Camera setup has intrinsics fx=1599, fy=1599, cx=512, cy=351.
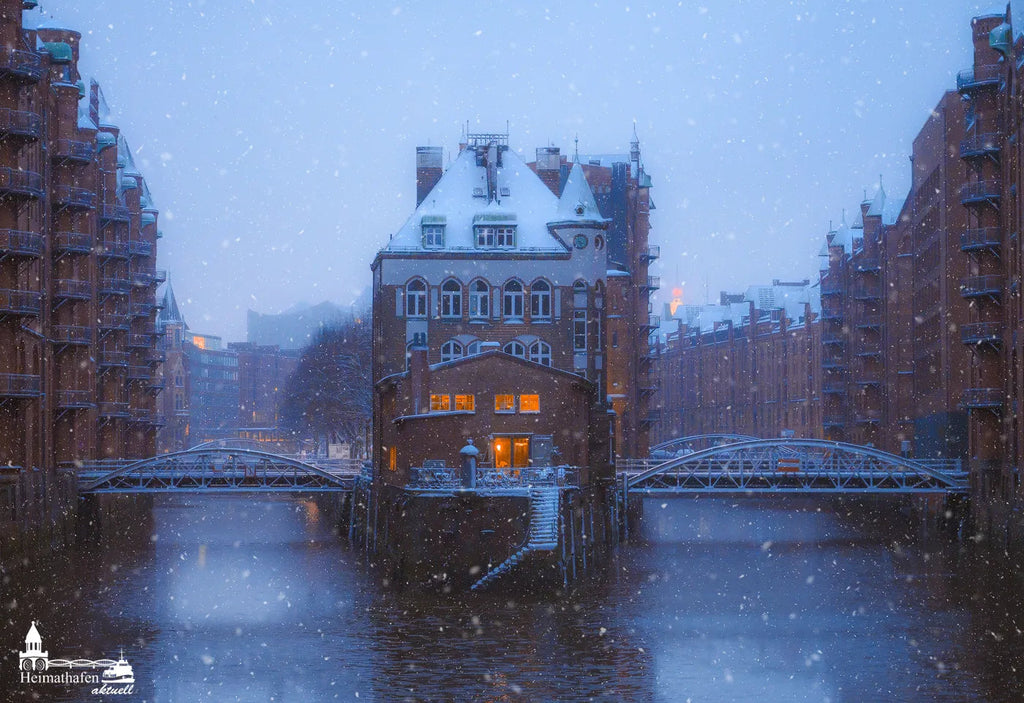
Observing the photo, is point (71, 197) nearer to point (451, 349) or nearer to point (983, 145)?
point (451, 349)

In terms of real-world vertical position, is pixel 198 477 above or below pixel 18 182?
below

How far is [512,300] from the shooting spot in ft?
234

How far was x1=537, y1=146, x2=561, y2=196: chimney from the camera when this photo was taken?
256ft

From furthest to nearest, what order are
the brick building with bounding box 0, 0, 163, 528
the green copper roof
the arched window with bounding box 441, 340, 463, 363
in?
the arched window with bounding box 441, 340, 463, 363 → the green copper roof → the brick building with bounding box 0, 0, 163, 528

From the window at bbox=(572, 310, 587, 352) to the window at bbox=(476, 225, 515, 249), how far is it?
4226mm

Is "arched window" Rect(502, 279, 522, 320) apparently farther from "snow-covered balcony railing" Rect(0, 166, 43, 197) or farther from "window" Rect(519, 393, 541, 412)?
"snow-covered balcony railing" Rect(0, 166, 43, 197)

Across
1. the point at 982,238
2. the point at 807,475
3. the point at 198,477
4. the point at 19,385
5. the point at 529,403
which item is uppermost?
the point at 982,238

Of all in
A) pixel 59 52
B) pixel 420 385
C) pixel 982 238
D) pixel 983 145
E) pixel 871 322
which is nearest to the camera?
pixel 420 385

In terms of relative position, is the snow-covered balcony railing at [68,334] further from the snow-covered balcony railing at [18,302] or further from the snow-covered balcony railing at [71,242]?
the snow-covered balcony railing at [18,302]

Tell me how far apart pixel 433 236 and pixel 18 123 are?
68.4 feet

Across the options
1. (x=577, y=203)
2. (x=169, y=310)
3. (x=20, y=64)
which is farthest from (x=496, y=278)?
(x=169, y=310)

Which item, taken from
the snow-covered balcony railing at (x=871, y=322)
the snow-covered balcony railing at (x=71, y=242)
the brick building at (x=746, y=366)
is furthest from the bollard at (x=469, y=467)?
the brick building at (x=746, y=366)

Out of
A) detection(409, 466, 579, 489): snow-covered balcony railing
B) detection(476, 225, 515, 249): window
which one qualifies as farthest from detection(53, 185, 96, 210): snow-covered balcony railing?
detection(409, 466, 579, 489): snow-covered balcony railing

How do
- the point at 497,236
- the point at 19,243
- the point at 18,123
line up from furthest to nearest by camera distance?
1. the point at 497,236
2. the point at 18,123
3. the point at 19,243
